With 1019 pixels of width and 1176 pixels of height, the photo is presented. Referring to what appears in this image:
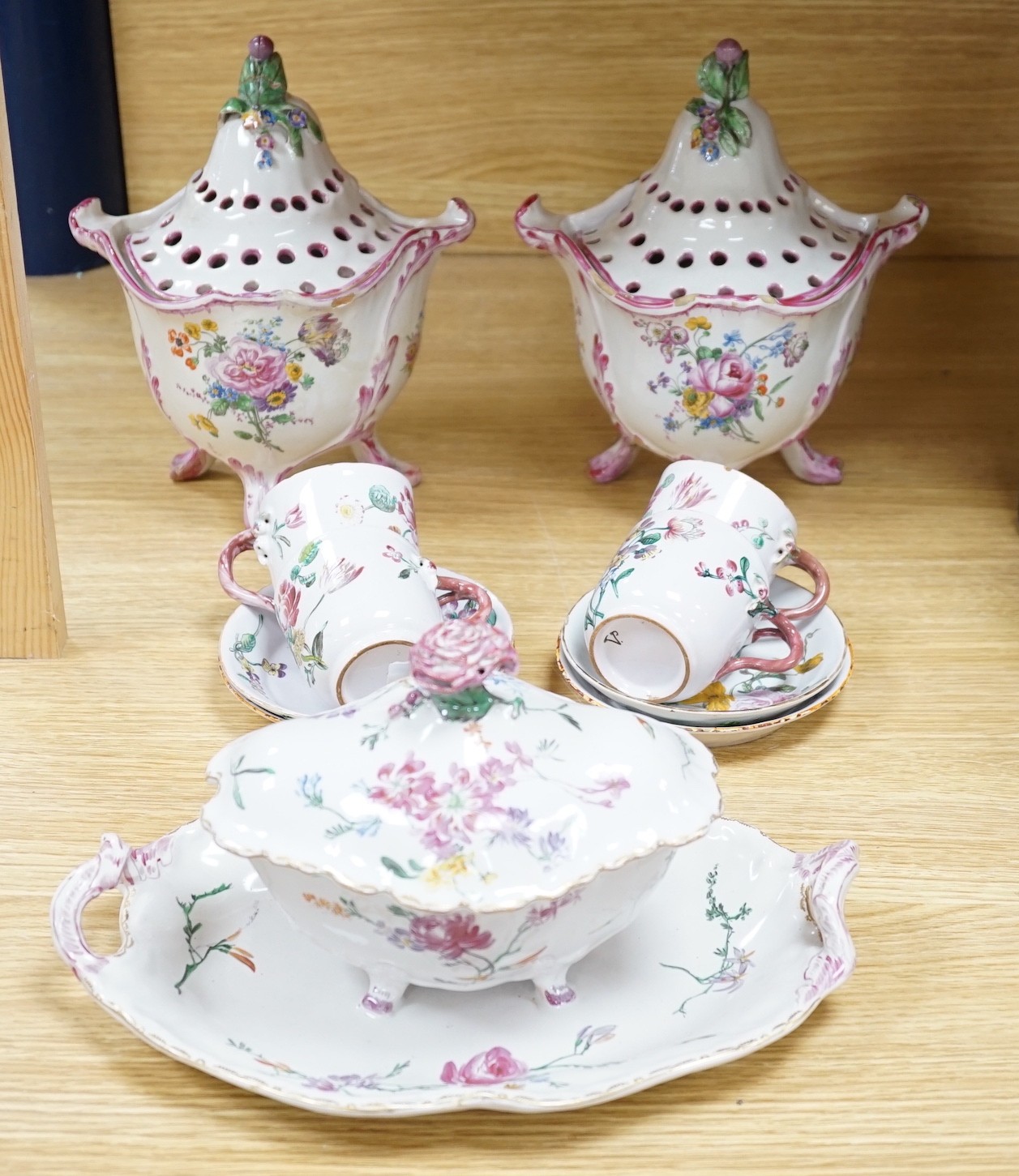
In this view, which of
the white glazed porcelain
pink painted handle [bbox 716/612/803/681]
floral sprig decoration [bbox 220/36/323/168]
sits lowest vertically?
pink painted handle [bbox 716/612/803/681]

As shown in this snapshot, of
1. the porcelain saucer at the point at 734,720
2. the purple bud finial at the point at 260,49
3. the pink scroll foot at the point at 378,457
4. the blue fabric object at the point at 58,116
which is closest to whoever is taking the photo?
the porcelain saucer at the point at 734,720

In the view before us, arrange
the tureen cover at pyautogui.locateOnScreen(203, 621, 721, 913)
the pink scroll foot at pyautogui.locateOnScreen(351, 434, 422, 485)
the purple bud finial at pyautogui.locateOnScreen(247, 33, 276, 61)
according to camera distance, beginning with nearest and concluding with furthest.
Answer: the tureen cover at pyautogui.locateOnScreen(203, 621, 721, 913), the purple bud finial at pyautogui.locateOnScreen(247, 33, 276, 61), the pink scroll foot at pyautogui.locateOnScreen(351, 434, 422, 485)

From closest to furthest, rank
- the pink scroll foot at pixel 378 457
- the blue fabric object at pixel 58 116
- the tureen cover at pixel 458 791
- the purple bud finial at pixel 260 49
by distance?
the tureen cover at pixel 458 791 < the purple bud finial at pixel 260 49 < the pink scroll foot at pixel 378 457 < the blue fabric object at pixel 58 116

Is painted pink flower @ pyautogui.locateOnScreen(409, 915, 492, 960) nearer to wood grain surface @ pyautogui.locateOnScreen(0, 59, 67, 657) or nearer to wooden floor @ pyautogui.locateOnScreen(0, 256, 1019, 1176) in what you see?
wooden floor @ pyautogui.locateOnScreen(0, 256, 1019, 1176)

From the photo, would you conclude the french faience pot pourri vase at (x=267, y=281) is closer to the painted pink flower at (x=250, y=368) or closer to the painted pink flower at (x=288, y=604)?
the painted pink flower at (x=250, y=368)

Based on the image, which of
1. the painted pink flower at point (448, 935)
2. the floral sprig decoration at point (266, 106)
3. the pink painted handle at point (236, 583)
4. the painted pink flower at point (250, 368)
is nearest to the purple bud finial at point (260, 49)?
the floral sprig decoration at point (266, 106)

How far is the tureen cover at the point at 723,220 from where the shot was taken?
0.87 meters

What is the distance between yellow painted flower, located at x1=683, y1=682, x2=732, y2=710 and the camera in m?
0.74

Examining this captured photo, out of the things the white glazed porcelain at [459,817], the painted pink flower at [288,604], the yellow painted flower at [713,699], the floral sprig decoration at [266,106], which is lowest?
the yellow painted flower at [713,699]

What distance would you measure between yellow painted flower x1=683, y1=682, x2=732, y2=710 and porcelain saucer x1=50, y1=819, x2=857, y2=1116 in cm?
14

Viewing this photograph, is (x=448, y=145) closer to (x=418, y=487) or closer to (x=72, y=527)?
(x=418, y=487)

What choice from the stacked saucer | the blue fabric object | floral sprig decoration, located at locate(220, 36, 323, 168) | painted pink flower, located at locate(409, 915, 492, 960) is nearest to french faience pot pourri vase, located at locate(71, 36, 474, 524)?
floral sprig decoration, located at locate(220, 36, 323, 168)

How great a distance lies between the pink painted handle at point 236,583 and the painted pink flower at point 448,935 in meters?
0.30

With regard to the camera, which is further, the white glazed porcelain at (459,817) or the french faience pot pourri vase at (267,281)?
the french faience pot pourri vase at (267,281)
